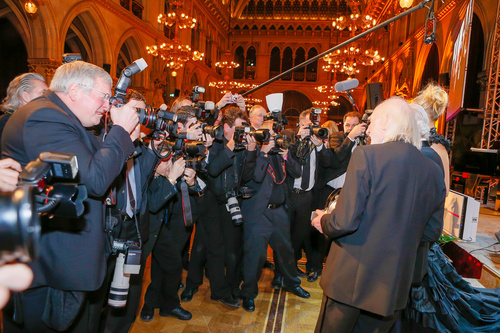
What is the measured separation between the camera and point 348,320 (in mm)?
1712

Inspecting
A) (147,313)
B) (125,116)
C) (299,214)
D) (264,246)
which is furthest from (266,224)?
(125,116)

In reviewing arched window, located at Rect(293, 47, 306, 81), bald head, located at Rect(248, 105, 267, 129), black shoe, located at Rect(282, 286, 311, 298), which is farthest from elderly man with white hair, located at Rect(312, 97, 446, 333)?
arched window, located at Rect(293, 47, 306, 81)

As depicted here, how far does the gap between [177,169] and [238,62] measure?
2319 cm

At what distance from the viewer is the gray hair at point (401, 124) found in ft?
5.37

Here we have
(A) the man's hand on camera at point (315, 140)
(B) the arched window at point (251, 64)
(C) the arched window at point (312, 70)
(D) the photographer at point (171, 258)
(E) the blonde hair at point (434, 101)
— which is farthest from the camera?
(B) the arched window at point (251, 64)

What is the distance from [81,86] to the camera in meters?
1.49

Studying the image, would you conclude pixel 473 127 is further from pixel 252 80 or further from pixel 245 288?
pixel 252 80

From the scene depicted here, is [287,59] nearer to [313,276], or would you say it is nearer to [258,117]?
[258,117]

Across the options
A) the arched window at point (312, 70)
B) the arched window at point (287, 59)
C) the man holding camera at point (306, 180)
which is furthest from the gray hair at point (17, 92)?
the arched window at point (312, 70)

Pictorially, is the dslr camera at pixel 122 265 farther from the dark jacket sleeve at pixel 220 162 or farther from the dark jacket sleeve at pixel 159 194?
the dark jacket sleeve at pixel 220 162

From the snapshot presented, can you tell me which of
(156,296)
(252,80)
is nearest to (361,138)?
(156,296)

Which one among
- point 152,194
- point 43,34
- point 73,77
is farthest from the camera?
point 43,34

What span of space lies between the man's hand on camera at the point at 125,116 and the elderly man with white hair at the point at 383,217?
1.15 m

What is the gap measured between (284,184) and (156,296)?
160 centimetres
